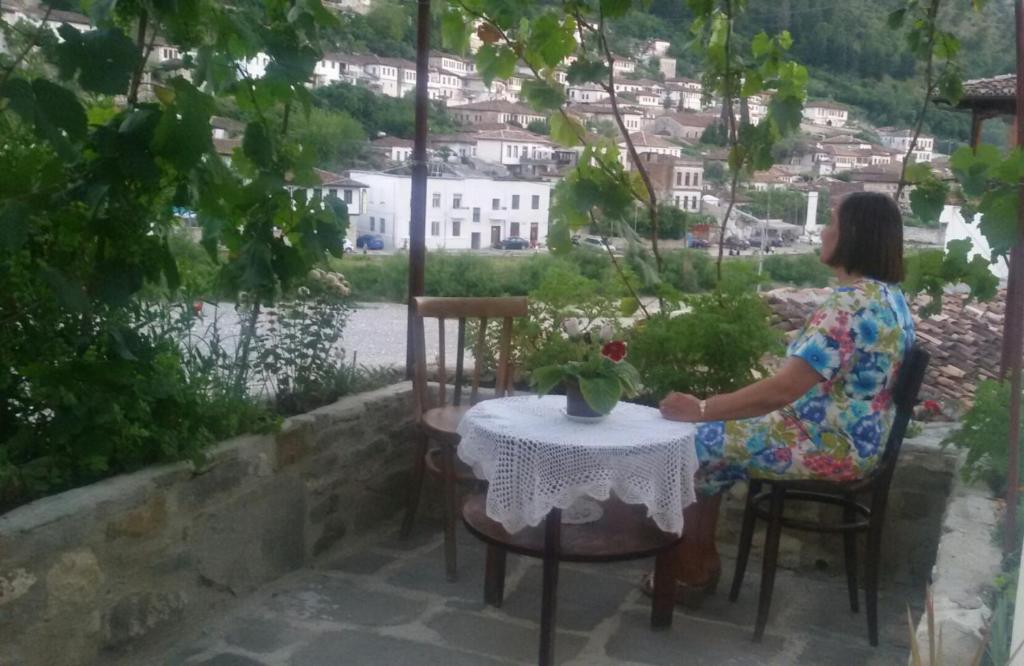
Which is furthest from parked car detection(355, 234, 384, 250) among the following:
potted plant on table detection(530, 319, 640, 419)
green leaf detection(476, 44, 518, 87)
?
potted plant on table detection(530, 319, 640, 419)

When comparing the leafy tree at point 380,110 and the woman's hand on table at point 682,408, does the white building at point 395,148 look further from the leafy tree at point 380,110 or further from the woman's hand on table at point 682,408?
the woman's hand on table at point 682,408

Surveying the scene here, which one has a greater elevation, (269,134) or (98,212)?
(269,134)

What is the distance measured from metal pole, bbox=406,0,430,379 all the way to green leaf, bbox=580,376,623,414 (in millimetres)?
1484

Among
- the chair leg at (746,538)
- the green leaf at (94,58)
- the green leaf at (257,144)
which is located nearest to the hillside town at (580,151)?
the green leaf at (257,144)

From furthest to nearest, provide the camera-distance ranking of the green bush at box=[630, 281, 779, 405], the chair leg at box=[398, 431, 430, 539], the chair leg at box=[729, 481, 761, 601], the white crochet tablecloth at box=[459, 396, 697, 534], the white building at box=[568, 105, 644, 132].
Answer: the white building at box=[568, 105, 644, 132] < the chair leg at box=[398, 431, 430, 539] < the green bush at box=[630, 281, 779, 405] < the chair leg at box=[729, 481, 761, 601] < the white crochet tablecloth at box=[459, 396, 697, 534]

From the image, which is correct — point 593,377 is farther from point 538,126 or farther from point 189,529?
point 538,126

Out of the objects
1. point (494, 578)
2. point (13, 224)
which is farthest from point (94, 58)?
point (494, 578)

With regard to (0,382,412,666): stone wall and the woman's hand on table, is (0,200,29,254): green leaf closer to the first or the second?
(0,382,412,666): stone wall

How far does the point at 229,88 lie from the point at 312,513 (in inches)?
60.2

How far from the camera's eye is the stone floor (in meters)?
3.09

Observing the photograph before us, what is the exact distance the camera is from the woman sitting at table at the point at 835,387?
293 cm

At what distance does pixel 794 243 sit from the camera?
4465 millimetres

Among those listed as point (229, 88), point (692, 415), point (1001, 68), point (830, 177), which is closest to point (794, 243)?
point (830, 177)

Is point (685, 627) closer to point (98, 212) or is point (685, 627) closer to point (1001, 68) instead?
point (98, 212)
